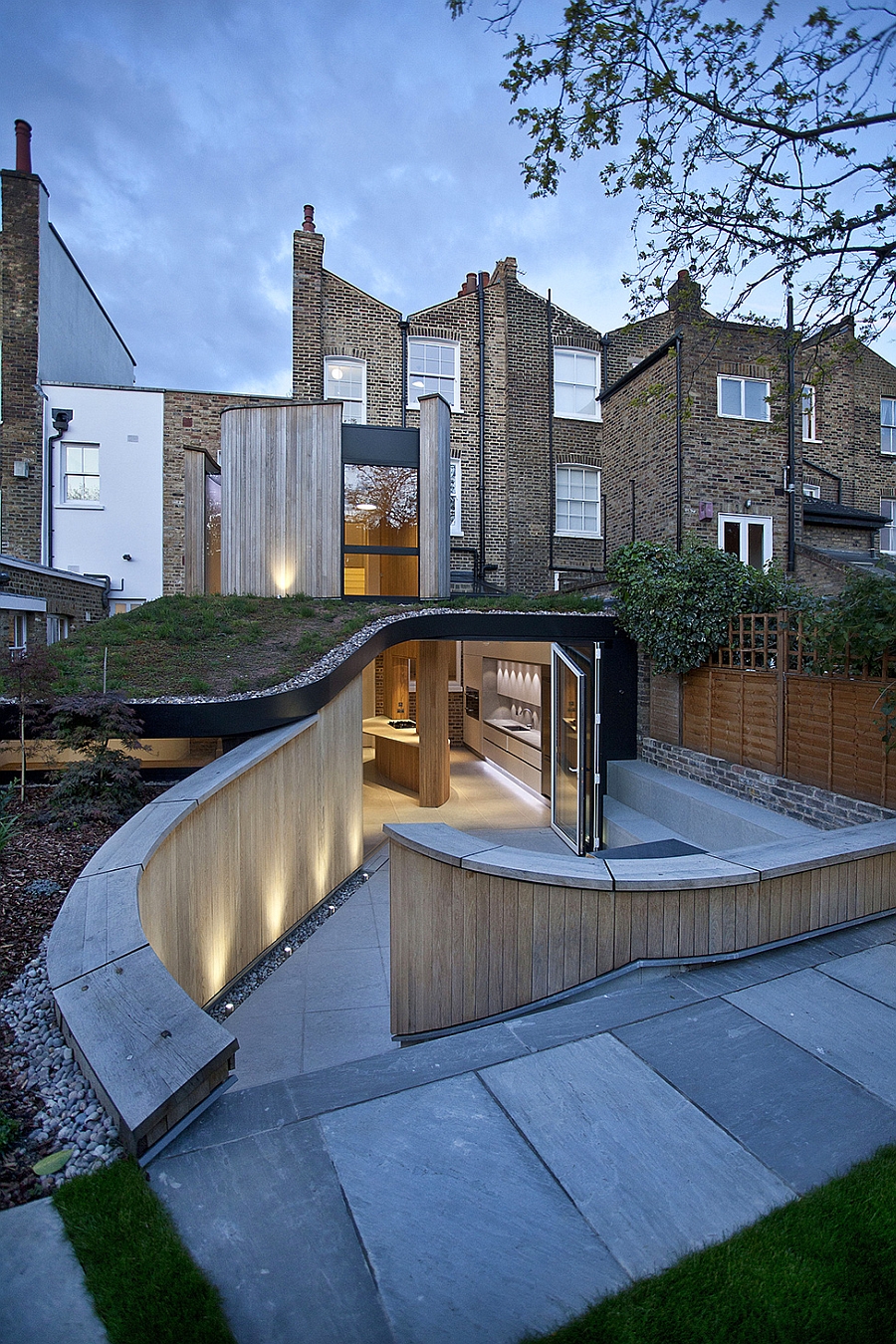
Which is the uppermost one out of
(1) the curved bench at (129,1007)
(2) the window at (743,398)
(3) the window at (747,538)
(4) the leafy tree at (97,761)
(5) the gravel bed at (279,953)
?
(2) the window at (743,398)

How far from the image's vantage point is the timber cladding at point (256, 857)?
12.6 feet

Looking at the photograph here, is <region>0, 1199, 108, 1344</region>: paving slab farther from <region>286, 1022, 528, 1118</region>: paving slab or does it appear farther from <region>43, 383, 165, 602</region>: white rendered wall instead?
<region>43, 383, 165, 602</region>: white rendered wall

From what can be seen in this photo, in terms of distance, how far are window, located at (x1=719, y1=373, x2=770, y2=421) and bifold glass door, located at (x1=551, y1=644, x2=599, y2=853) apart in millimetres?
5821

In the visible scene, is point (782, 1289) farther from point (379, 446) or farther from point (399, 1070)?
point (379, 446)

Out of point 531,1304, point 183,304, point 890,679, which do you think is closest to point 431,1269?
point 531,1304

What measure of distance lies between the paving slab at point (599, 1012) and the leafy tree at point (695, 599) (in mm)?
6248

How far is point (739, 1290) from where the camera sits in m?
1.61

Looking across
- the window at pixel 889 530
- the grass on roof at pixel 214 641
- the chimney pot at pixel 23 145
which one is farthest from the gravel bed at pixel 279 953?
the chimney pot at pixel 23 145

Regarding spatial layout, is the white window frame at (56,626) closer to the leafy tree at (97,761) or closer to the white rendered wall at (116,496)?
the white rendered wall at (116,496)

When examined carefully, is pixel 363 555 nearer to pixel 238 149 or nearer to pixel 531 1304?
pixel 238 149

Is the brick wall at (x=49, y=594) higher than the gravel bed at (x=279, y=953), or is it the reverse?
the brick wall at (x=49, y=594)

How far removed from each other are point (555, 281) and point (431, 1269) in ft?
60.8

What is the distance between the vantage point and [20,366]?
1307cm

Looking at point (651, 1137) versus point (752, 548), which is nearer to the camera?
point (651, 1137)
